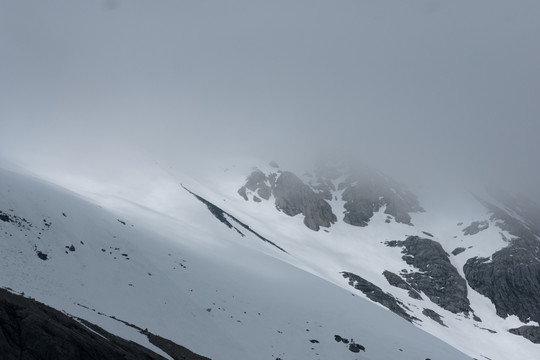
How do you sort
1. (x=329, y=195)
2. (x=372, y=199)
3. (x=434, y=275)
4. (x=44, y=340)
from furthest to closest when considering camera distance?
1. (x=329, y=195)
2. (x=372, y=199)
3. (x=434, y=275)
4. (x=44, y=340)

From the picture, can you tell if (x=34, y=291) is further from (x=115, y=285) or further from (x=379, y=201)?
(x=379, y=201)

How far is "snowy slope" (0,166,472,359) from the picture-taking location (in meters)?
24.5

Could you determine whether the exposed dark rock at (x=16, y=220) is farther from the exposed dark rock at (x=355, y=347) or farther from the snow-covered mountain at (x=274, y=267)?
the exposed dark rock at (x=355, y=347)

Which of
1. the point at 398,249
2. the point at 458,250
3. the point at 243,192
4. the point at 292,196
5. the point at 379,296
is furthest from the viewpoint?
the point at 292,196

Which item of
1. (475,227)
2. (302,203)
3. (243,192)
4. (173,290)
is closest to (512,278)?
(475,227)

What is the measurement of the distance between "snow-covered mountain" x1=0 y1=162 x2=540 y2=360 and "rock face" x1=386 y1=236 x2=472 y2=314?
392 mm

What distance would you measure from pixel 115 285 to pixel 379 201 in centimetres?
12834

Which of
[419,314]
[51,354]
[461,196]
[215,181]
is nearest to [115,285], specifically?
[51,354]

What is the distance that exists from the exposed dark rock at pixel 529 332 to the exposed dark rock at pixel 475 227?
44.1m

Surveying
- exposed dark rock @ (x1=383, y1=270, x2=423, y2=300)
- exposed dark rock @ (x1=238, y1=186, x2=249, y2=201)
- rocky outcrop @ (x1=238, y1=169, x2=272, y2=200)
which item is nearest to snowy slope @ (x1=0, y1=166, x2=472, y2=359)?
exposed dark rock @ (x1=383, y1=270, x2=423, y2=300)

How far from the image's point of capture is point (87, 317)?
2039cm

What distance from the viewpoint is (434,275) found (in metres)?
101

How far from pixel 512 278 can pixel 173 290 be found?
332ft

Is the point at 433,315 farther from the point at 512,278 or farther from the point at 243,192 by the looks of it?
the point at 243,192
